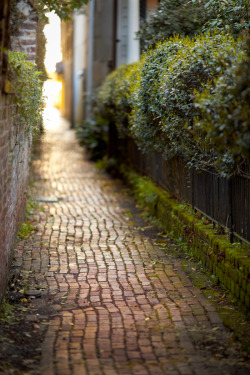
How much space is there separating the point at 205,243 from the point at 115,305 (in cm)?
172

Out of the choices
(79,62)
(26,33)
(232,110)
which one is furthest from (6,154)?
(79,62)

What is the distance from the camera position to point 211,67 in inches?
263

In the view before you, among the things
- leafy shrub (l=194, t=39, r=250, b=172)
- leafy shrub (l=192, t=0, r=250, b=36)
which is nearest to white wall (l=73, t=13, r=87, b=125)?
leafy shrub (l=192, t=0, r=250, b=36)

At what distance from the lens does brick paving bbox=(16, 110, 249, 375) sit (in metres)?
4.91

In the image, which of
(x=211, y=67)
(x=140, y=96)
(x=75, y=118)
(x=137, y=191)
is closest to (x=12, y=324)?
(x=211, y=67)

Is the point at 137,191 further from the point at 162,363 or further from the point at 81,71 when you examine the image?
the point at 81,71

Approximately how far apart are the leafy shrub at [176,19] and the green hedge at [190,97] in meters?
0.83

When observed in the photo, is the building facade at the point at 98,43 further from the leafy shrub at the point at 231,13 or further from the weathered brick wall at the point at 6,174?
the weathered brick wall at the point at 6,174

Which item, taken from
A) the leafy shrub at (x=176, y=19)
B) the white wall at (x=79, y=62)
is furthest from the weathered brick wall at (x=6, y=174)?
the white wall at (x=79, y=62)

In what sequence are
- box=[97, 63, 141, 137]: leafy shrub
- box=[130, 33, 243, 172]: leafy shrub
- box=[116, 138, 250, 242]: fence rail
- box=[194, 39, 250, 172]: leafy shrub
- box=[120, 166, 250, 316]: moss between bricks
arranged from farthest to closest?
box=[97, 63, 141, 137]: leafy shrub, box=[130, 33, 243, 172]: leafy shrub, box=[116, 138, 250, 242]: fence rail, box=[120, 166, 250, 316]: moss between bricks, box=[194, 39, 250, 172]: leafy shrub

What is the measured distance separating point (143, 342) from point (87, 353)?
55 cm

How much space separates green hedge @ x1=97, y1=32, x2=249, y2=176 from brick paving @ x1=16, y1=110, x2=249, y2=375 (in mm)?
1491

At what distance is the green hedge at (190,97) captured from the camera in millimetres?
5254

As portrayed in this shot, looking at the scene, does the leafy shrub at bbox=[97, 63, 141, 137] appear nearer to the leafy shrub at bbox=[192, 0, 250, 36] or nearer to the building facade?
the building facade
